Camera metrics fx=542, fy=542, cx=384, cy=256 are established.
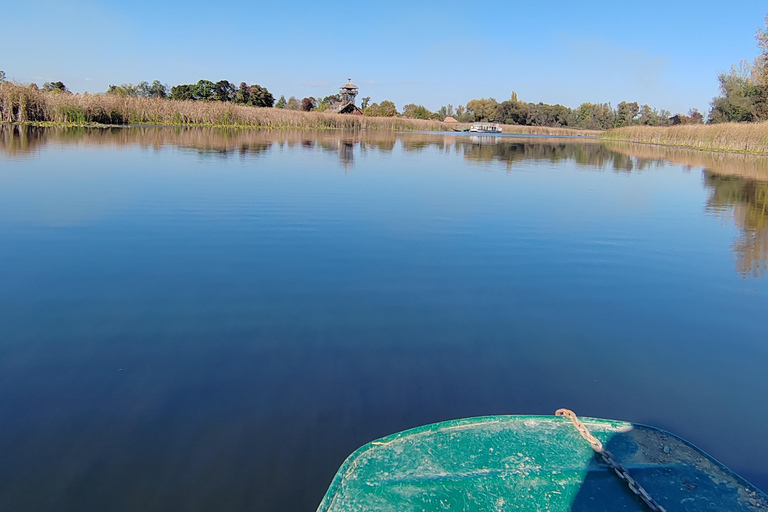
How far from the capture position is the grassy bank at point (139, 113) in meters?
29.1

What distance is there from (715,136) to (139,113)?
37.3 metres

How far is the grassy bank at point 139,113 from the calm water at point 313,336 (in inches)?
978

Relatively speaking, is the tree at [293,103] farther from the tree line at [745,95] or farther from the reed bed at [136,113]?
the tree line at [745,95]

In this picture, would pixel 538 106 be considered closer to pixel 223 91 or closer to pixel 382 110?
pixel 382 110

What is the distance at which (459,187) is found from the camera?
12.3 metres

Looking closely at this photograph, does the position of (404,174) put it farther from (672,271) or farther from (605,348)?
(605,348)

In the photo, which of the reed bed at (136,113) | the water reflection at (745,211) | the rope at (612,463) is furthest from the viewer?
the reed bed at (136,113)

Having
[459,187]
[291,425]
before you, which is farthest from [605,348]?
[459,187]

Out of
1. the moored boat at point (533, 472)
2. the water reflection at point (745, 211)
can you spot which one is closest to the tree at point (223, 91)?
the water reflection at point (745, 211)

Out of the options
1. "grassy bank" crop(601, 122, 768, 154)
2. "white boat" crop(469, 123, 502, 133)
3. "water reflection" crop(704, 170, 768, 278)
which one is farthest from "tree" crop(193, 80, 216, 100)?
"water reflection" crop(704, 170, 768, 278)

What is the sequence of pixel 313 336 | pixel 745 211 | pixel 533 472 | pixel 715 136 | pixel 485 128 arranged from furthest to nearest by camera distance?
1. pixel 485 128
2. pixel 715 136
3. pixel 745 211
4. pixel 313 336
5. pixel 533 472

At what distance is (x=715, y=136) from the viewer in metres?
34.5

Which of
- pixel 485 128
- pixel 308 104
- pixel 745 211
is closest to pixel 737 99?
pixel 485 128

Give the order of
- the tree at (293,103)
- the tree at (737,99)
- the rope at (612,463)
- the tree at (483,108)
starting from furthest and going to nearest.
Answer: the tree at (483,108) → the tree at (293,103) → the tree at (737,99) → the rope at (612,463)
